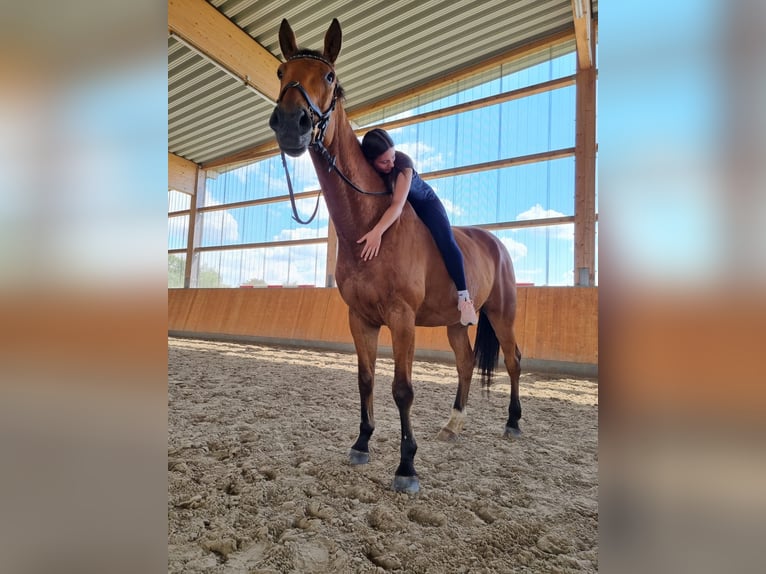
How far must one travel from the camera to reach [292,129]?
129 cm

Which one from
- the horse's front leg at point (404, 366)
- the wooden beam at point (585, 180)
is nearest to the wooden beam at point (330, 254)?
the wooden beam at point (585, 180)

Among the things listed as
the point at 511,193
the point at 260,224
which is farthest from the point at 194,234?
the point at 511,193

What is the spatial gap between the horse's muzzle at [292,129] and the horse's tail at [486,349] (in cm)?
169

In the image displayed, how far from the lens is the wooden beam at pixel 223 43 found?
4.85 meters

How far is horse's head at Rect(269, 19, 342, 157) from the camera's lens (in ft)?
4.24

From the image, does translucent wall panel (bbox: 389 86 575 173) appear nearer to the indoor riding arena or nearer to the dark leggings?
the indoor riding arena

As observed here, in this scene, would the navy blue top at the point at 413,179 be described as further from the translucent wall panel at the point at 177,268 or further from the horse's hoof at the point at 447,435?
the translucent wall panel at the point at 177,268

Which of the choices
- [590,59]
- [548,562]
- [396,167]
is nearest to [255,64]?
[590,59]
